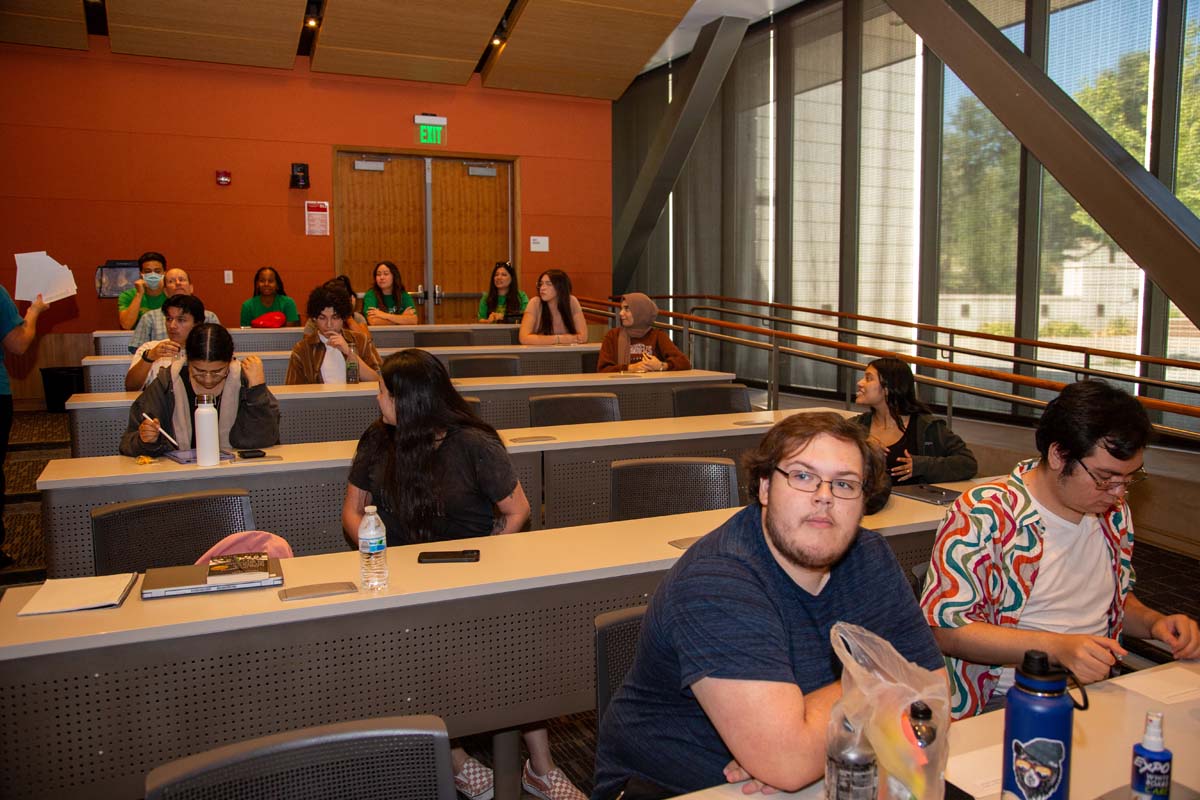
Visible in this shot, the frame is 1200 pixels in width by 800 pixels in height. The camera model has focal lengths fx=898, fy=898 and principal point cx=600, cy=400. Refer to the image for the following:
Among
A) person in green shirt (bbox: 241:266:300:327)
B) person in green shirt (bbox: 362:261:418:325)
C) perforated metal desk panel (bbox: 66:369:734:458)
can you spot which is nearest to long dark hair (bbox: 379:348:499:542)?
perforated metal desk panel (bbox: 66:369:734:458)

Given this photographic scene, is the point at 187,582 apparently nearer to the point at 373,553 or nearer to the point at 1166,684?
the point at 373,553

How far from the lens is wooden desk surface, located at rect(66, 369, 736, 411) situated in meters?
4.56

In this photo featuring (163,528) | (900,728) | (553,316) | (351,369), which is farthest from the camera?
(553,316)

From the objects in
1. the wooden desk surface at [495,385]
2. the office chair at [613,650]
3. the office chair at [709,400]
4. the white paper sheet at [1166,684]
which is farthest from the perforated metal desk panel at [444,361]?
the white paper sheet at [1166,684]

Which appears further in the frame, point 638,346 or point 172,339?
point 638,346

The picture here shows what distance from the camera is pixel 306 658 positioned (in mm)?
2152

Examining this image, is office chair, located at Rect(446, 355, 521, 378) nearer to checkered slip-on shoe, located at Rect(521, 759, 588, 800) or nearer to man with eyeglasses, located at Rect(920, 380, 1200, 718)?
checkered slip-on shoe, located at Rect(521, 759, 588, 800)

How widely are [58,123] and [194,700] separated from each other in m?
8.73

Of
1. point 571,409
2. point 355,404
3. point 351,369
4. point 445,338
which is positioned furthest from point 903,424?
point 445,338

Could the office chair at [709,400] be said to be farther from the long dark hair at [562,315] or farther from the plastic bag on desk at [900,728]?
the plastic bag on desk at [900,728]

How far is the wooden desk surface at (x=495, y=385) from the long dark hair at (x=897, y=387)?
2.15m

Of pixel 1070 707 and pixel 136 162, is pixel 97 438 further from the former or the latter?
pixel 136 162

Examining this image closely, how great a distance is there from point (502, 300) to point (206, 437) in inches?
225

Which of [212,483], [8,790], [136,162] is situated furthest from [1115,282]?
[136,162]
